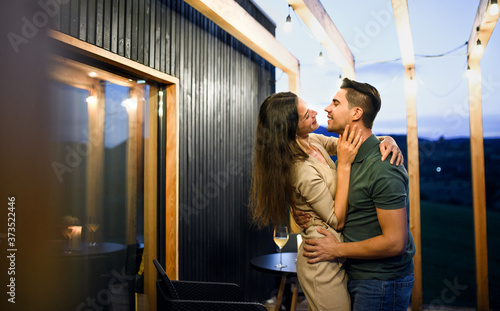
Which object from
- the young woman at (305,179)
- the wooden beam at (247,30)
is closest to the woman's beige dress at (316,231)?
the young woman at (305,179)

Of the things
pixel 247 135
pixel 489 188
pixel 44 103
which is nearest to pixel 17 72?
pixel 44 103

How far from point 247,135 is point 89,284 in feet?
8.09

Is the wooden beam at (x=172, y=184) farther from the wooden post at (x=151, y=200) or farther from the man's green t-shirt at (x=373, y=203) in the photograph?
the man's green t-shirt at (x=373, y=203)

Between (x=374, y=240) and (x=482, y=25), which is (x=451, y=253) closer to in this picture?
(x=482, y=25)

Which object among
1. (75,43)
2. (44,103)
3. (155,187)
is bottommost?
(155,187)

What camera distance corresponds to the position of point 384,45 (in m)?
4.84

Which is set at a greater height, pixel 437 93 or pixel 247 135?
pixel 437 93

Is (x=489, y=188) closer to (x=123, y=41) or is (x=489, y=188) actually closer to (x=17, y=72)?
(x=123, y=41)

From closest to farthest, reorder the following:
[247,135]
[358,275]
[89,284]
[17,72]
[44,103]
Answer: [358,275], [17,72], [44,103], [89,284], [247,135]

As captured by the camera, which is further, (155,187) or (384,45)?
(384,45)

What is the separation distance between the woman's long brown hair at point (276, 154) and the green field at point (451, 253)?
154 inches

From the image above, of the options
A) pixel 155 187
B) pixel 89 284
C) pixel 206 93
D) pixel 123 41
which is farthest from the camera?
pixel 206 93

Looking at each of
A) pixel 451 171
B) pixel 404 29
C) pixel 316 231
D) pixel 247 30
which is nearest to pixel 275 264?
pixel 316 231

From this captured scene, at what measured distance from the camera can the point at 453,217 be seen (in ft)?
17.1
